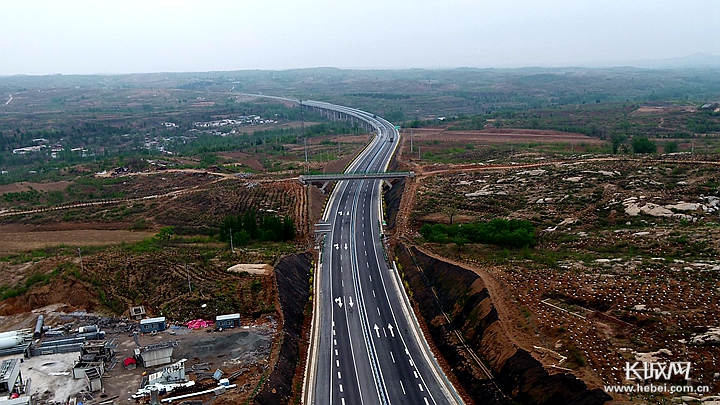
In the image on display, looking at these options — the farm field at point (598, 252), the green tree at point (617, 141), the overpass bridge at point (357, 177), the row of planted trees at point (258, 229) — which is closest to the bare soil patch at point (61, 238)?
the row of planted trees at point (258, 229)

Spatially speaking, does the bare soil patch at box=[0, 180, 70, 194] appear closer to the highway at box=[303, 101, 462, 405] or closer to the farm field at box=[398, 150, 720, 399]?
the highway at box=[303, 101, 462, 405]

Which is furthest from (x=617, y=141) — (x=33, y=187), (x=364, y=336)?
(x=33, y=187)

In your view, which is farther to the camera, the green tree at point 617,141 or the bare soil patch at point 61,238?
the green tree at point 617,141

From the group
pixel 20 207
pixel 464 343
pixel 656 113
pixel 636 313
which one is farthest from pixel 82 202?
pixel 656 113

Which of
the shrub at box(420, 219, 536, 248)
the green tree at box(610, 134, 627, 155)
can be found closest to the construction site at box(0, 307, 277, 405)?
the shrub at box(420, 219, 536, 248)

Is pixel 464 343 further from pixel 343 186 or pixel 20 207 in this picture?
pixel 20 207

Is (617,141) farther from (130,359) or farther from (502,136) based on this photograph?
(130,359)

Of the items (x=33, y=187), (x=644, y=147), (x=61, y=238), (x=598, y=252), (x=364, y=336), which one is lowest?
(x=364, y=336)

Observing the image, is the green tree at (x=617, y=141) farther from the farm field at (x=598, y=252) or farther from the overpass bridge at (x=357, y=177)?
the overpass bridge at (x=357, y=177)
